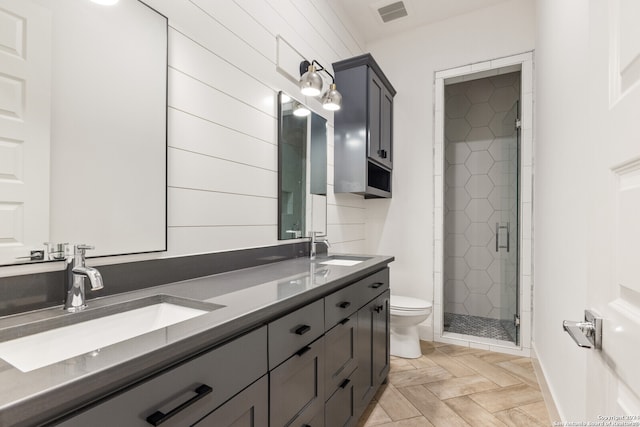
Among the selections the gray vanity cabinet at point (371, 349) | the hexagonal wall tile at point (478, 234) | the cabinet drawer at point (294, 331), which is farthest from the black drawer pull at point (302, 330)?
the hexagonal wall tile at point (478, 234)

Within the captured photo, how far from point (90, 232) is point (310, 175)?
151 centimetres

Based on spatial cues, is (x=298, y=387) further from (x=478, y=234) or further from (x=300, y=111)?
(x=478, y=234)

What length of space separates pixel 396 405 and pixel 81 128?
2150mm

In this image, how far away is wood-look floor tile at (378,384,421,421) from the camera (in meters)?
1.93

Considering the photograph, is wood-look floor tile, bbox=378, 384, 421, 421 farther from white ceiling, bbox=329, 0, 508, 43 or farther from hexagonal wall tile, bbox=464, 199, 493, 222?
white ceiling, bbox=329, 0, 508, 43

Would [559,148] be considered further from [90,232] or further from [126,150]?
[90,232]

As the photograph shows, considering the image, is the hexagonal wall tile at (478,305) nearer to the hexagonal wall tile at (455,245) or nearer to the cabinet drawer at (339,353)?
the hexagonal wall tile at (455,245)

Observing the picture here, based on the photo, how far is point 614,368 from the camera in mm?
592

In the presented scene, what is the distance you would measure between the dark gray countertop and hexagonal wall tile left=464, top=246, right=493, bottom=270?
2745 mm

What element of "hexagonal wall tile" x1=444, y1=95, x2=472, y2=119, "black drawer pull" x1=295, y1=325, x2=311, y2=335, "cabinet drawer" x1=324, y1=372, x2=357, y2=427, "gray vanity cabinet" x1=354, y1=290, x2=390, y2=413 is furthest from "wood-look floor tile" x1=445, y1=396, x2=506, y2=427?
"hexagonal wall tile" x1=444, y1=95, x2=472, y2=119

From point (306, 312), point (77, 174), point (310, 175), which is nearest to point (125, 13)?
point (77, 174)

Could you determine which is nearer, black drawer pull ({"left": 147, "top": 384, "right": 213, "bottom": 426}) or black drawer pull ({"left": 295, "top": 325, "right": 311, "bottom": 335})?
black drawer pull ({"left": 147, "top": 384, "right": 213, "bottom": 426})

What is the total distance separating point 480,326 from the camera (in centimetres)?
338

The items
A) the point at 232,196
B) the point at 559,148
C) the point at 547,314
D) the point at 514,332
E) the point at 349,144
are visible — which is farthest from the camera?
the point at 514,332
